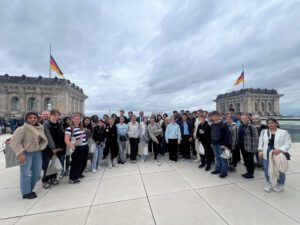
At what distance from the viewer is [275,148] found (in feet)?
10.2

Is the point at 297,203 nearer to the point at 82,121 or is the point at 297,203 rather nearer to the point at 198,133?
the point at 198,133

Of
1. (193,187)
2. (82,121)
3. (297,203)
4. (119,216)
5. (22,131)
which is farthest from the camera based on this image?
(82,121)

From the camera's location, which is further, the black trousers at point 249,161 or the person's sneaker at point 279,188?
the black trousers at point 249,161

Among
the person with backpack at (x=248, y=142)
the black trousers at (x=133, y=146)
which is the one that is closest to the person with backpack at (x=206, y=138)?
the person with backpack at (x=248, y=142)

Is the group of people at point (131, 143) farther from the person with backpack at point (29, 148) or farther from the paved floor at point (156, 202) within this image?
the paved floor at point (156, 202)

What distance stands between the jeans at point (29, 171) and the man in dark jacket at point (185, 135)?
190 inches

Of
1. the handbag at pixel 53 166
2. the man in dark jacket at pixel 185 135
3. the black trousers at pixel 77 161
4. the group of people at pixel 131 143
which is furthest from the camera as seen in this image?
the man in dark jacket at pixel 185 135

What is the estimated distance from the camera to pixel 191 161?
568cm

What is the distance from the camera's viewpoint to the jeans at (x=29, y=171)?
3.16 m

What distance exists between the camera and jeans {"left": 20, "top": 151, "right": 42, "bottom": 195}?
3156mm

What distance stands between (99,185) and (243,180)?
3969 millimetres

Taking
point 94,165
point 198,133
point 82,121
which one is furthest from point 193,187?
point 82,121

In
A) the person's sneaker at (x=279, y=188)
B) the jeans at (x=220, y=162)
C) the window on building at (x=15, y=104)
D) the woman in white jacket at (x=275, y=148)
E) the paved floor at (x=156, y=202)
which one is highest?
the window on building at (x=15, y=104)

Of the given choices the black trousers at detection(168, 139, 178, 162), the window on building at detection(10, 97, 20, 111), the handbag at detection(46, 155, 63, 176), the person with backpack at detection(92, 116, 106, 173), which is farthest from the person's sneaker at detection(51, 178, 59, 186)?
the window on building at detection(10, 97, 20, 111)
